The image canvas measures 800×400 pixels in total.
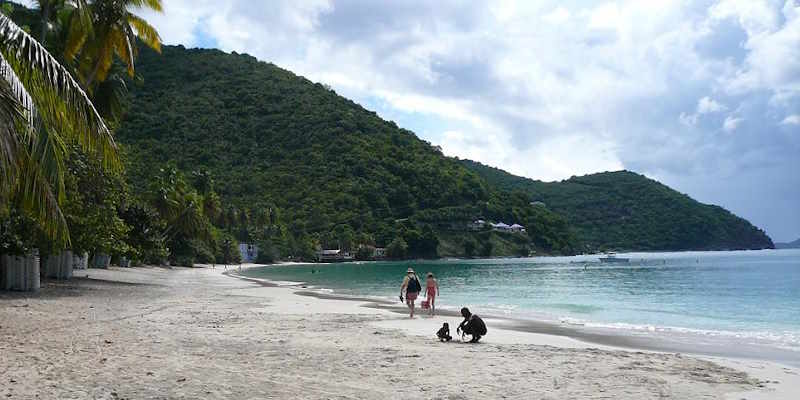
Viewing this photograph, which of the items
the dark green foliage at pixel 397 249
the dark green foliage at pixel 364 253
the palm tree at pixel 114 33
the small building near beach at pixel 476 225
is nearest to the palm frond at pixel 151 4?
the palm tree at pixel 114 33

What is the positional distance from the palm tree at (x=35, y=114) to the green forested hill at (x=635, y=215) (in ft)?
510

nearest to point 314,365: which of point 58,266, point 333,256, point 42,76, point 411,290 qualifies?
point 42,76

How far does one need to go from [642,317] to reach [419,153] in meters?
108

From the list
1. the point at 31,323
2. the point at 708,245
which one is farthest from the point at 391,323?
the point at 708,245

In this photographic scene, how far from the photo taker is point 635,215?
167 metres

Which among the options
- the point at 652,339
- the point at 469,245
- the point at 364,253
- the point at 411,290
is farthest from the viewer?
the point at 469,245

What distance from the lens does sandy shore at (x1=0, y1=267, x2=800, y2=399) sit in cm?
731

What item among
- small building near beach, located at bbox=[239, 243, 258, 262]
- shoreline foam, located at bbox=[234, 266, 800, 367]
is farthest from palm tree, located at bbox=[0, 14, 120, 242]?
small building near beach, located at bbox=[239, 243, 258, 262]

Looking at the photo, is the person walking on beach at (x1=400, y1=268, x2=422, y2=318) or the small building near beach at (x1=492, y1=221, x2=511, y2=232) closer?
the person walking on beach at (x1=400, y1=268, x2=422, y2=318)

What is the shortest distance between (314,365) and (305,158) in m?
105

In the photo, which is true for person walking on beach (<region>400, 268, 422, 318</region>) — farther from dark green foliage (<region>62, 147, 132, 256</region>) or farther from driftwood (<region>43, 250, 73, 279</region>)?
driftwood (<region>43, 250, 73, 279</region>)

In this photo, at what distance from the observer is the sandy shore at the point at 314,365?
24.0 feet

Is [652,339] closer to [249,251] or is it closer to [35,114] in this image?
[35,114]

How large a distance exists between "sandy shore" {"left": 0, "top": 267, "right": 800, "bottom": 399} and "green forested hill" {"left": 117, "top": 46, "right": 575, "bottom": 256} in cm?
8610
